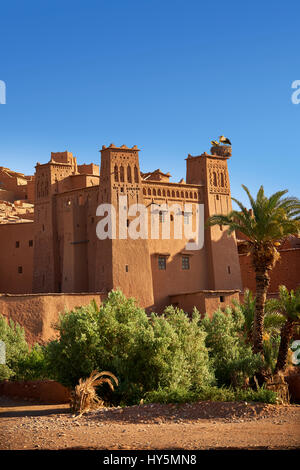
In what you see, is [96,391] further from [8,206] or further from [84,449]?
[8,206]

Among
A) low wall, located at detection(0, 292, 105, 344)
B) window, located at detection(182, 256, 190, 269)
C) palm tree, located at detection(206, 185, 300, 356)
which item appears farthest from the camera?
window, located at detection(182, 256, 190, 269)

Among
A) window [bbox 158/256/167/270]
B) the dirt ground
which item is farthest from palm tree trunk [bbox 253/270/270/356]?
window [bbox 158/256/167/270]

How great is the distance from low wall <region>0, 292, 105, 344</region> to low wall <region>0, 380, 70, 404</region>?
3.75 meters

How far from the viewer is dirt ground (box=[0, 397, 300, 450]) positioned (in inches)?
463

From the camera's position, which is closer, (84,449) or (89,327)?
(84,449)

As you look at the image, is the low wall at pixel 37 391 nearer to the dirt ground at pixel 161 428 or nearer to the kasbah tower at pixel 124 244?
the dirt ground at pixel 161 428

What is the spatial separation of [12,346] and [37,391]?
2673mm

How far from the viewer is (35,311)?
25.4 meters

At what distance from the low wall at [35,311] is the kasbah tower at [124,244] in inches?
117

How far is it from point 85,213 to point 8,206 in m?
12.5

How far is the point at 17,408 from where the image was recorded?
1855 centimetres

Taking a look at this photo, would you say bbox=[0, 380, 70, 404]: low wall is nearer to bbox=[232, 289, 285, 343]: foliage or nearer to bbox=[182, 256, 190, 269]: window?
bbox=[232, 289, 285, 343]: foliage

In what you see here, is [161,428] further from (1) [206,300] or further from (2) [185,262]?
(2) [185,262]
